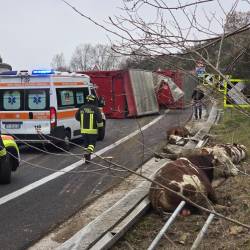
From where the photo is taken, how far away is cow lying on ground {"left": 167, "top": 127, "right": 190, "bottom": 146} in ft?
52.1

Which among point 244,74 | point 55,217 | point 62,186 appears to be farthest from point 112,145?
point 244,74

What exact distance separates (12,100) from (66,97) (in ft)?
4.78

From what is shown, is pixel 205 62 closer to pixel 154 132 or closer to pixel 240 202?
pixel 240 202

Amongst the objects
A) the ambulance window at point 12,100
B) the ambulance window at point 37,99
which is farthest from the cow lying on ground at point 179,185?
the ambulance window at point 12,100

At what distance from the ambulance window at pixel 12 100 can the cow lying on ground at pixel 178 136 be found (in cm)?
441

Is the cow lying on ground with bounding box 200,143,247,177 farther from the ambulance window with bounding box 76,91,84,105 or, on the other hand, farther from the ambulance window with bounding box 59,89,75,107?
the ambulance window with bounding box 76,91,84,105

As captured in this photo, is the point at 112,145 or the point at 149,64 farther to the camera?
the point at 112,145

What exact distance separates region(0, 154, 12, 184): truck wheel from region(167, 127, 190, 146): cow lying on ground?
6332 mm

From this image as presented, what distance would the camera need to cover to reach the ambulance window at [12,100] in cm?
1537

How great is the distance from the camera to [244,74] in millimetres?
5465

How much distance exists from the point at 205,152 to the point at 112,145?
6.41m

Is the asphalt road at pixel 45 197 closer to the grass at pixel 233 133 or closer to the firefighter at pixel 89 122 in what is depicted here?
the firefighter at pixel 89 122

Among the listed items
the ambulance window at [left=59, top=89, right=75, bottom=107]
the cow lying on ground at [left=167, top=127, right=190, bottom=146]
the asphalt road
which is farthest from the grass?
the ambulance window at [left=59, top=89, right=75, bottom=107]

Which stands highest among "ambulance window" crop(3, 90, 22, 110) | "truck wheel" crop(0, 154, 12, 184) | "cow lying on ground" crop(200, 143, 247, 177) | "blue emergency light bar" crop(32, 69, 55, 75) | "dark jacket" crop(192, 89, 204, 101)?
"dark jacket" crop(192, 89, 204, 101)
